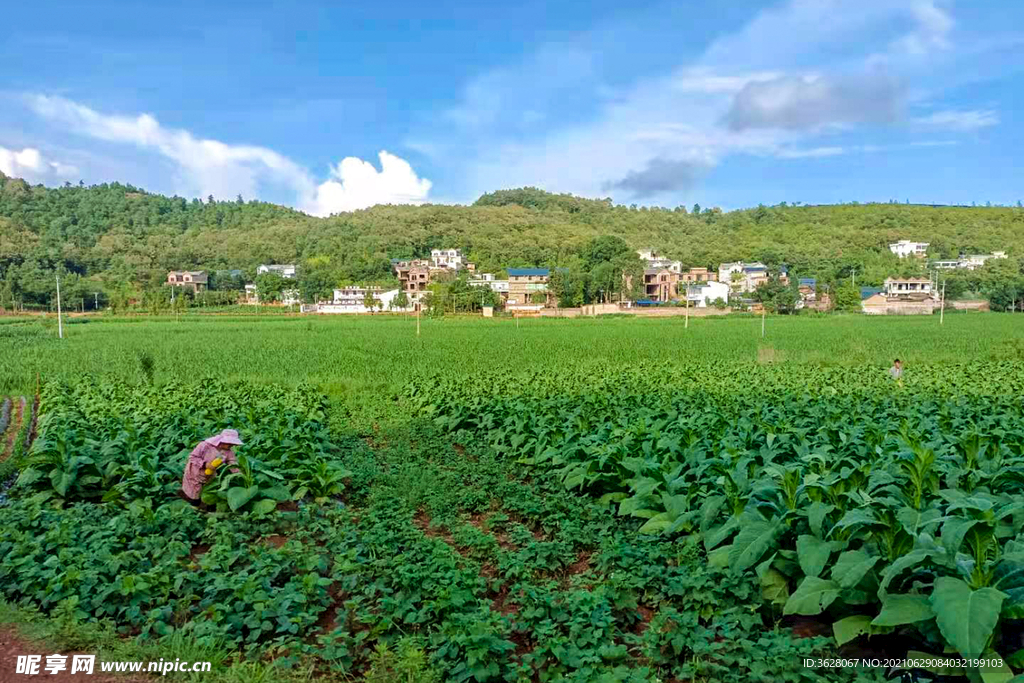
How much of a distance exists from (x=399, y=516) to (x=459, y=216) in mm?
108657

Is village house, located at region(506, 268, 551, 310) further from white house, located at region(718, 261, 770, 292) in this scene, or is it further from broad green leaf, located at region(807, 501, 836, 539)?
broad green leaf, located at region(807, 501, 836, 539)

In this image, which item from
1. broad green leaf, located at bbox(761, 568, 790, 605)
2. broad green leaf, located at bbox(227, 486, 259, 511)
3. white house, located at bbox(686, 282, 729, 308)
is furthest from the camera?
white house, located at bbox(686, 282, 729, 308)

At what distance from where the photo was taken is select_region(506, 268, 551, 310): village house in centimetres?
7112

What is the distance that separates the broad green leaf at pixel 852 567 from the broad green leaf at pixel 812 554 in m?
0.10

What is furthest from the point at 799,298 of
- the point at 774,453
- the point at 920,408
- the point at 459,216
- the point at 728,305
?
the point at 774,453

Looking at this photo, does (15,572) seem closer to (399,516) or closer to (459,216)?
(399,516)

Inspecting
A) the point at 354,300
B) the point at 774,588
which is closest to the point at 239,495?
the point at 774,588

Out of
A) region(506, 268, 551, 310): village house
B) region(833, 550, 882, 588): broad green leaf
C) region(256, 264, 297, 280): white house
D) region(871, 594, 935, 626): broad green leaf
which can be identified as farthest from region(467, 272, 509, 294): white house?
region(871, 594, 935, 626): broad green leaf

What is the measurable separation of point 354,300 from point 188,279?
21.6 meters

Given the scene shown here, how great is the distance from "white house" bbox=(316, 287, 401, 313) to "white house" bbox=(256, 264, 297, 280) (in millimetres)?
10109

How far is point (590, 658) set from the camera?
143 inches

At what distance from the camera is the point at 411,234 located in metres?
99.6

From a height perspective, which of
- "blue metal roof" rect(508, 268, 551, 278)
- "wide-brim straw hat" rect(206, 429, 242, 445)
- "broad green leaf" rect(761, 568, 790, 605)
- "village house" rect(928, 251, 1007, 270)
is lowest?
"broad green leaf" rect(761, 568, 790, 605)

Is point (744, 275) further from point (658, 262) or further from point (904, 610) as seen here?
point (904, 610)
